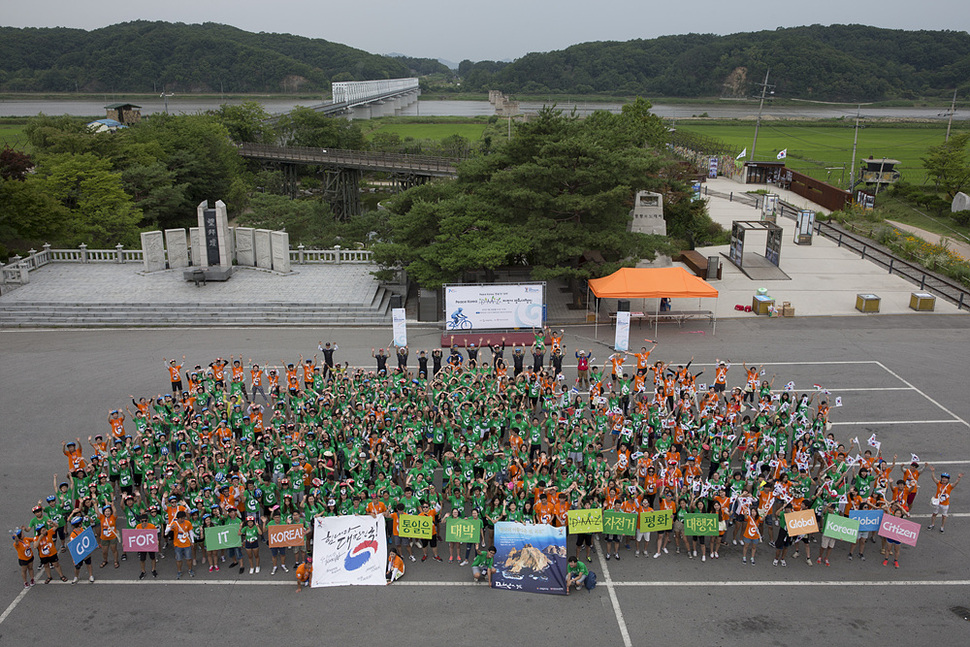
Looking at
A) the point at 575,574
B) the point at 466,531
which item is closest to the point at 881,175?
the point at 575,574

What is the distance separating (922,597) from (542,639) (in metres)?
6.73

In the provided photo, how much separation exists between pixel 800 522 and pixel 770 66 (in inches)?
5717

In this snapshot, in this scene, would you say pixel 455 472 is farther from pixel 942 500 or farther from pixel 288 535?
pixel 942 500

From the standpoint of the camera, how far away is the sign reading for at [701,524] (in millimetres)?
13102

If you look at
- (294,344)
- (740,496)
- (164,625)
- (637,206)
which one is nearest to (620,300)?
(637,206)

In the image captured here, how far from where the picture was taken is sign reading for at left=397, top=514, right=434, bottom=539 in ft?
42.3

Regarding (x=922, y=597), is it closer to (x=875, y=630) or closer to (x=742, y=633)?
(x=875, y=630)

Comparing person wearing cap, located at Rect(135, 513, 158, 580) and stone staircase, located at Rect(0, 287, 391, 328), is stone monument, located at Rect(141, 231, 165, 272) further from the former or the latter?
person wearing cap, located at Rect(135, 513, 158, 580)

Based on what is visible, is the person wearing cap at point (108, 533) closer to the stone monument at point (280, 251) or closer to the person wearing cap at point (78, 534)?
the person wearing cap at point (78, 534)

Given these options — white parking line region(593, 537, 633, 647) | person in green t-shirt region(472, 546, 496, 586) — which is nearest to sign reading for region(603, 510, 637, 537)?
white parking line region(593, 537, 633, 647)

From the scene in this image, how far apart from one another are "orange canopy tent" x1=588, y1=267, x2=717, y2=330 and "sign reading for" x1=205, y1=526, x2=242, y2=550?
53.6ft

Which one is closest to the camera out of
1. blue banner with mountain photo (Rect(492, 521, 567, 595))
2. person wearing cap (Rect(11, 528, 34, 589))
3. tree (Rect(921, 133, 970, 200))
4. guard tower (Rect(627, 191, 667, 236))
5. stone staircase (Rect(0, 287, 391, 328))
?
person wearing cap (Rect(11, 528, 34, 589))

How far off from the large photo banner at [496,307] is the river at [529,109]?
100961mm

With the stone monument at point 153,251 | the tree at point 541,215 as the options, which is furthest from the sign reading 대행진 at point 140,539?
the stone monument at point 153,251
